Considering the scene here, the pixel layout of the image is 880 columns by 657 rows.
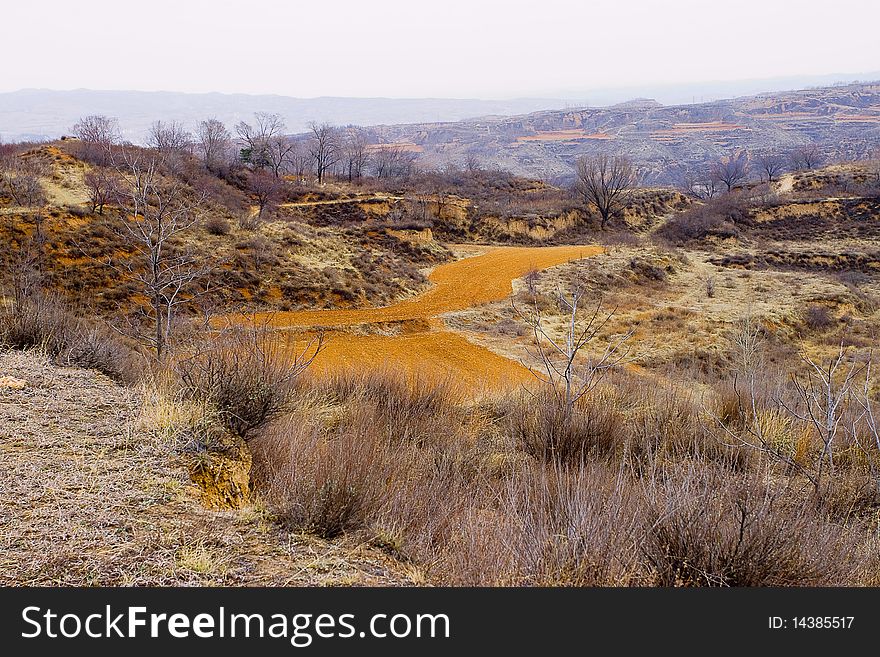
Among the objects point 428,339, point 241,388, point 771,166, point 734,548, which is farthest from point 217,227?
point 771,166

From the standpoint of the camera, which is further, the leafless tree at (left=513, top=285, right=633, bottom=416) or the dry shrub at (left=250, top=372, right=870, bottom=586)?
the leafless tree at (left=513, top=285, right=633, bottom=416)

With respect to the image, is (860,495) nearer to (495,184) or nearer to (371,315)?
(371,315)

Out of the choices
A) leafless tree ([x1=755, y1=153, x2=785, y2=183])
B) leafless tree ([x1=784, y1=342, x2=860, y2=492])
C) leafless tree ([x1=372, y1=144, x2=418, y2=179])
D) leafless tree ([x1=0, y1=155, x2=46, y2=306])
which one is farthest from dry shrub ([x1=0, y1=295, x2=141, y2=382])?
leafless tree ([x1=755, y1=153, x2=785, y2=183])

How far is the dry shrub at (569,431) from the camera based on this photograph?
5895 mm

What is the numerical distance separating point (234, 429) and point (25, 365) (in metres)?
2.85

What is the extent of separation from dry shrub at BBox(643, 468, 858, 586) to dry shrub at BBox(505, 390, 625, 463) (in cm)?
252

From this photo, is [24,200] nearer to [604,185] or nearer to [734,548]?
[734,548]

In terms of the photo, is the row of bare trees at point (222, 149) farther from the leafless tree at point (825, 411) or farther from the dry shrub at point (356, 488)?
the leafless tree at point (825, 411)

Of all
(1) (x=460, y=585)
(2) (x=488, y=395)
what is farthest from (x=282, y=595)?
(2) (x=488, y=395)

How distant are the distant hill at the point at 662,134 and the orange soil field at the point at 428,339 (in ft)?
260

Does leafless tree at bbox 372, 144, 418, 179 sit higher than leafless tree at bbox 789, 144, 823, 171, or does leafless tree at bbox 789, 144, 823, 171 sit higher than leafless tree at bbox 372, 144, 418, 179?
leafless tree at bbox 789, 144, 823, 171

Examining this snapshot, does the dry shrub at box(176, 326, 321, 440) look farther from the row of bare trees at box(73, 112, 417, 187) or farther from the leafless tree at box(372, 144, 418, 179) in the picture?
the leafless tree at box(372, 144, 418, 179)

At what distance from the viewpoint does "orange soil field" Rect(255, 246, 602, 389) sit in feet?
45.1

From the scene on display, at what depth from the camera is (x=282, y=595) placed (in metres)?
2.45
